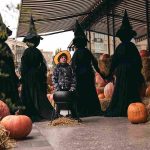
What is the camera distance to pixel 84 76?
11.9m

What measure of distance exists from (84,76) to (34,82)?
1.24 metres

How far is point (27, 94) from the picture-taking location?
38.6 feet

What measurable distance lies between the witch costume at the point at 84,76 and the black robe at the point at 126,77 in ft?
2.09

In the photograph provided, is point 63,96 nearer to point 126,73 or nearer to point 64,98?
point 64,98

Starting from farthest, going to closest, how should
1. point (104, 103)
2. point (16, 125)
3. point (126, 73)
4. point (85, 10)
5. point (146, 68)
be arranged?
Answer: point (85, 10) → point (146, 68) → point (104, 103) → point (126, 73) → point (16, 125)

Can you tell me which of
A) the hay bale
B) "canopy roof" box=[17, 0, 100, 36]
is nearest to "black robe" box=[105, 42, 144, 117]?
the hay bale

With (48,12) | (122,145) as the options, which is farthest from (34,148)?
(48,12)

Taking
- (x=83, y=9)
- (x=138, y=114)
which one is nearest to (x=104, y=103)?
(x=138, y=114)

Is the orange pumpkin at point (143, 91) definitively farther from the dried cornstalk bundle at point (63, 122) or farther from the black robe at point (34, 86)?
the dried cornstalk bundle at point (63, 122)

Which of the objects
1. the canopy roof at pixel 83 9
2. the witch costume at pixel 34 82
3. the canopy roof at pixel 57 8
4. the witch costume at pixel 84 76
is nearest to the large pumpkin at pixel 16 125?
the witch costume at pixel 34 82

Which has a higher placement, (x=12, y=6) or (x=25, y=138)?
(x=12, y=6)

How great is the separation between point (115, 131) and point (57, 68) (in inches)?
96.5

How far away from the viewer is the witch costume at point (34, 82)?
11.4 metres

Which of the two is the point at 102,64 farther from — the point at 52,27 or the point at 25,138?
the point at 25,138
